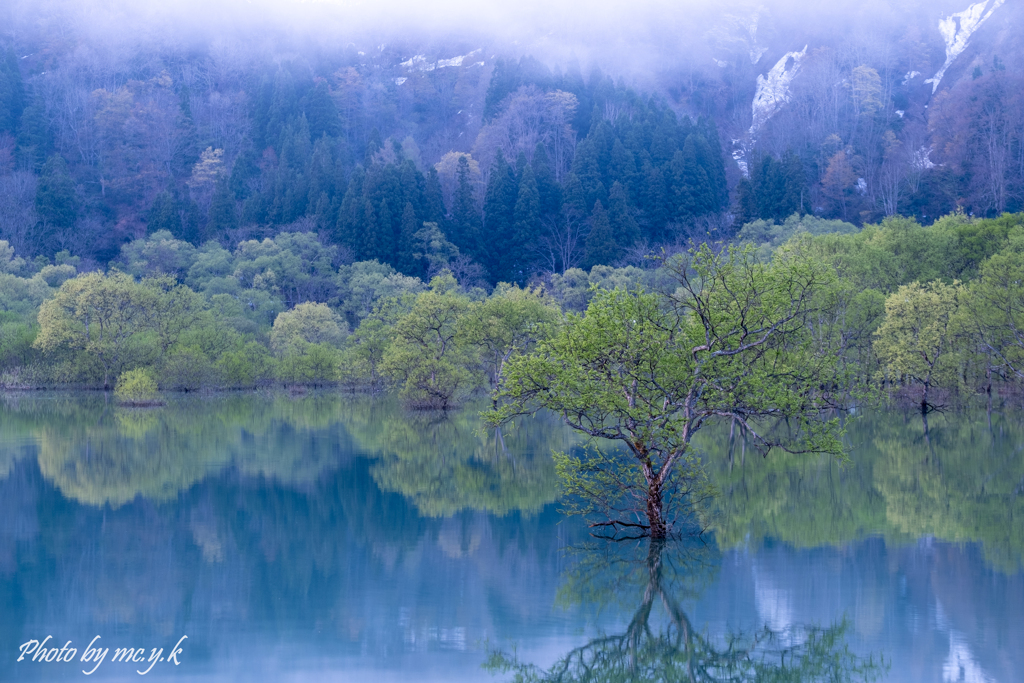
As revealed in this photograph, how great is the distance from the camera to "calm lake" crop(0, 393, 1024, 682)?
11289 millimetres

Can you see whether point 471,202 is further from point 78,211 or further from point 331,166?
point 78,211

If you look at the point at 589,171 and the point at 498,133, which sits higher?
the point at 498,133

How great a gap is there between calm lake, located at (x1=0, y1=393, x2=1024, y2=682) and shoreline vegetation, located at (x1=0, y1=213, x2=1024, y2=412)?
26.9ft

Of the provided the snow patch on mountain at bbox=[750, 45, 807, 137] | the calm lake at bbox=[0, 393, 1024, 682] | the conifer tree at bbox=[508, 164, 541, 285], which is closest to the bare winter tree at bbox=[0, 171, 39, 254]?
the conifer tree at bbox=[508, 164, 541, 285]

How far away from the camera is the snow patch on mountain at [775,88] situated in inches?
4505

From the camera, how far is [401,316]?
48094 millimetres

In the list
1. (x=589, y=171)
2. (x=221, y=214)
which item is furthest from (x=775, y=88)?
(x=221, y=214)

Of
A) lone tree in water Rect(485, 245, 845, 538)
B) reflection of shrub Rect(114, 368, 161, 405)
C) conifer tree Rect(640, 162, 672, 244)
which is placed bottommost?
reflection of shrub Rect(114, 368, 161, 405)

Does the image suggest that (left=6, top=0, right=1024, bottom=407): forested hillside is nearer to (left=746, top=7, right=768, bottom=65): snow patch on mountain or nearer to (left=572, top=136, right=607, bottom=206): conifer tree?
(left=572, top=136, right=607, bottom=206): conifer tree

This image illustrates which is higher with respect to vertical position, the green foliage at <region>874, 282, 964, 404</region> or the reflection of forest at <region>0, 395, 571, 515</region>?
the green foliage at <region>874, 282, 964, 404</region>

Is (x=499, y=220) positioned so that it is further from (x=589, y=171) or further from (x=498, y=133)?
(x=498, y=133)

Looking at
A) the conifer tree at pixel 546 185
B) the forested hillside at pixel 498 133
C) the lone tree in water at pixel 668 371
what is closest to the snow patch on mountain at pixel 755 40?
the forested hillside at pixel 498 133

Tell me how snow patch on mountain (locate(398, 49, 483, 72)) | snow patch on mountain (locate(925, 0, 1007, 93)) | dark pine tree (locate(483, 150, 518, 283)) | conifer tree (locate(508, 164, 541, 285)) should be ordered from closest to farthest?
1. conifer tree (locate(508, 164, 541, 285))
2. dark pine tree (locate(483, 150, 518, 283))
3. snow patch on mountain (locate(925, 0, 1007, 93))
4. snow patch on mountain (locate(398, 49, 483, 72))

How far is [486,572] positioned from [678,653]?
175 inches
